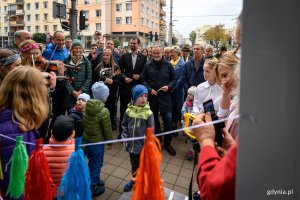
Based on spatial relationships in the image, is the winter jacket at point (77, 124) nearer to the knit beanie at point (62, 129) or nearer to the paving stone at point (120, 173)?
the knit beanie at point (62, 129)

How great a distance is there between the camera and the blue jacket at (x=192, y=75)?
5.23 m

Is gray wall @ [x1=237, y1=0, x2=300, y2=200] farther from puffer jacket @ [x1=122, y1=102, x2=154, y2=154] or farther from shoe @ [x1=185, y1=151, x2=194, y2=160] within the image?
shoe @ [x1=185, y1=151, x2=194, y2=160]

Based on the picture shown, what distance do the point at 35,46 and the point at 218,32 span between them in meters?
A: 49.3

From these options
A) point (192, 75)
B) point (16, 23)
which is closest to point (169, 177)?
point (192, 75)

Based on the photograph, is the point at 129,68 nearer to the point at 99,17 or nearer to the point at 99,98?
the point at 99,98

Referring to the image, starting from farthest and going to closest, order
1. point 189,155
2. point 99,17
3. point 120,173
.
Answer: point 99,17
point 189,155
point 120,173

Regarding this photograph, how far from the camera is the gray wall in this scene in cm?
62

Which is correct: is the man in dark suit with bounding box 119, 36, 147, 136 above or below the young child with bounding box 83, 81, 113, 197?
above

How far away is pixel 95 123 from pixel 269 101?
2751mm

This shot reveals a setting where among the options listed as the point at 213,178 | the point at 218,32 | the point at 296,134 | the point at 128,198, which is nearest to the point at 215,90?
the point at 128,198

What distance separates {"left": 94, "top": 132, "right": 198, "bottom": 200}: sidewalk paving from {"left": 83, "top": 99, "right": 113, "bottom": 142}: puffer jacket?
0.74 metres

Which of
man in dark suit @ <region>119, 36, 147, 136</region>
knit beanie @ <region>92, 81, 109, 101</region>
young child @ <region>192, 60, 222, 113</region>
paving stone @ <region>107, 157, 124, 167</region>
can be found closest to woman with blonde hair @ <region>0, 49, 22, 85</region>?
knit beanie @ <region>92, 81, 109, 101</region>

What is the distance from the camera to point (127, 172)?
3.88 m

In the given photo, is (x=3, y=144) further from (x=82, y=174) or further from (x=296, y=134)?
(x=296, y=134)
